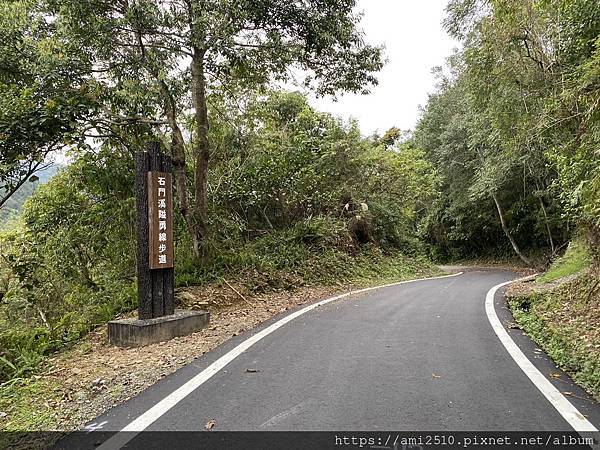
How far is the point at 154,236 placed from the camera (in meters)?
6.76

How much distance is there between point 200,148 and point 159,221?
12.9ft

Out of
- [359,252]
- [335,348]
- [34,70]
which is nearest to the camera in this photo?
[335,348]

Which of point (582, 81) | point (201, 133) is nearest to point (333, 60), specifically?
point (201, 133)

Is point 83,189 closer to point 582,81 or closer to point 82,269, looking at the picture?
point 82,269

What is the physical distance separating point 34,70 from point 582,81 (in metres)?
8.32

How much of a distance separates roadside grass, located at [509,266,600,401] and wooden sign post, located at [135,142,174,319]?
531cm

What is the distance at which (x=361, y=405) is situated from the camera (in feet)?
12.1

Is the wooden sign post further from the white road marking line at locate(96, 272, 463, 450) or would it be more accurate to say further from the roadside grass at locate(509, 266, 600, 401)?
the roadside grass at locate(509, 266, 600, 401)

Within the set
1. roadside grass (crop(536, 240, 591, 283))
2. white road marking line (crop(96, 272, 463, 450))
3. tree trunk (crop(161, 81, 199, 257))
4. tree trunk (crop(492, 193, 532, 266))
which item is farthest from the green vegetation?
tree trunk (crop(161, 81, 199, 257))

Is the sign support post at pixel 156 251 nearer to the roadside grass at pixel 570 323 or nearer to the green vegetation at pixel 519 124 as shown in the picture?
the roadside grass at pixel 570 323

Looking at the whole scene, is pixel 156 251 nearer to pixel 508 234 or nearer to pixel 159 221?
pixel 159 221

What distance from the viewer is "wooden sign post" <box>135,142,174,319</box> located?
667cm

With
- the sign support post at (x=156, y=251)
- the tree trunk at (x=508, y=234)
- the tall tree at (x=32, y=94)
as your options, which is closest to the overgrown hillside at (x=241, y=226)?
the sign support post at (x=156, y=251)

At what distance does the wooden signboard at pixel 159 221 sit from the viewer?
266 inches
